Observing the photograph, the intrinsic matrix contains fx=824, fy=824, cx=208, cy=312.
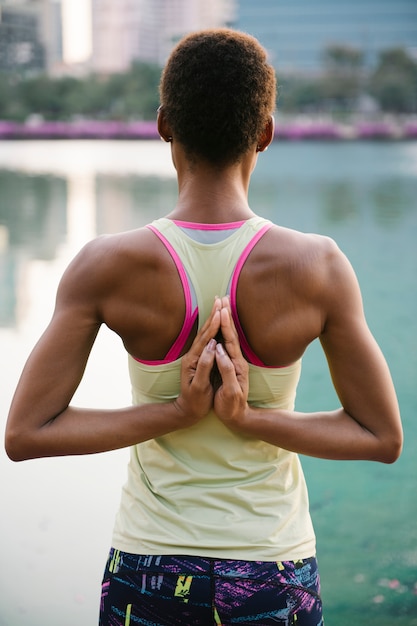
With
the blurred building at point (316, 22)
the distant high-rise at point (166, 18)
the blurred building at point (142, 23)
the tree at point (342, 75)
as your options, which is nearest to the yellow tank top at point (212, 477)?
the tree at point (342, 75)

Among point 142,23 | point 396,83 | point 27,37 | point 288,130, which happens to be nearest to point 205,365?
point 396,83

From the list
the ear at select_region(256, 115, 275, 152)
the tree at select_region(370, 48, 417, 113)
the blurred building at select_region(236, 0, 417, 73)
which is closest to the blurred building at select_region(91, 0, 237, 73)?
the blurred building at select_region(236, 0, 417, 73)

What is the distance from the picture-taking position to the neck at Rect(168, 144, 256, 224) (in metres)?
1.03

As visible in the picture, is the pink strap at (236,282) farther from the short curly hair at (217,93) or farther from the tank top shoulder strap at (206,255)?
the short curly hair at (217,93)

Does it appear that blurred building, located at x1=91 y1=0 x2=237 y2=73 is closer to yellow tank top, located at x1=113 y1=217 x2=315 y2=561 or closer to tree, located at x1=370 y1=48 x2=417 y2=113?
tree, located at x1=370 y1=48 x2=417 y2=113

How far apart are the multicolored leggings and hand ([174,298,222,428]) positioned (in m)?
0.18

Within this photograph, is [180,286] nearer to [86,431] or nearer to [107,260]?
[107,260]

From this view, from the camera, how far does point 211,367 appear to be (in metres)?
1.00

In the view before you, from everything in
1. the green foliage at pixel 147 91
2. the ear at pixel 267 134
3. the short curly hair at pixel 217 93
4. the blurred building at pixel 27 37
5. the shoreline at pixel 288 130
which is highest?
the short curly hair at pixel 217 93

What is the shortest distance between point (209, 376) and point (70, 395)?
0.19m

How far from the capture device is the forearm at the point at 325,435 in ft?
3.45

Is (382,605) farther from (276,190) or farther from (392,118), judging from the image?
(392,118)

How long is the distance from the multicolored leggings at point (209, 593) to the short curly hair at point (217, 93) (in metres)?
0.50

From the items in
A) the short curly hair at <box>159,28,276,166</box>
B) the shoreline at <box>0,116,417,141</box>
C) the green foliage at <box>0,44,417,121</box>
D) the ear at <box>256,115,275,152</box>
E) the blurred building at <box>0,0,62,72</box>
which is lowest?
the shoreline at <box>0,116,417,141</box>
